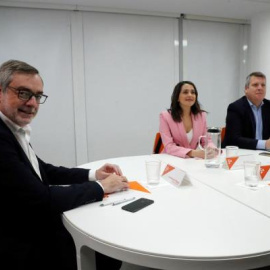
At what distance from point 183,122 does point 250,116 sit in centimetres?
70

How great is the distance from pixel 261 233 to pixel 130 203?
20.4 inches

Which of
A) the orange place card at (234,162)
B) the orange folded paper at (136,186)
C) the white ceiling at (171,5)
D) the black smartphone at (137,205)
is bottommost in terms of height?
the orange folded paper at (136,186)

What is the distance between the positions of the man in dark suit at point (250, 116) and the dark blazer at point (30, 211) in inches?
74.6

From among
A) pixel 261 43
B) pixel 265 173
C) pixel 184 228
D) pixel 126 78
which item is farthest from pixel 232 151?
pixel 261 43

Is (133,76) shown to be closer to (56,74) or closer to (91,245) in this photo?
(56,74)

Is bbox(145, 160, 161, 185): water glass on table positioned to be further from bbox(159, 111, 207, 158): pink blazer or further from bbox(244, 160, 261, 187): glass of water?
bbox(159, 111, 207, 158): pink blazer

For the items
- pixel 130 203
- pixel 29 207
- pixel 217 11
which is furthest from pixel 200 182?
pixel 217 11

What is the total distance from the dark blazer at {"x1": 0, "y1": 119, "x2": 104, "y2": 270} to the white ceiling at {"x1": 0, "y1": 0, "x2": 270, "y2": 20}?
121 inches

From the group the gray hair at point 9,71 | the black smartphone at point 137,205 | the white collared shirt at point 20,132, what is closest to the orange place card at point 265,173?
the black smartphone at point 137,205

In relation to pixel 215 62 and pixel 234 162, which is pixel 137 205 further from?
pixel 215 62

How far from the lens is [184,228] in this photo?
979 millimetres

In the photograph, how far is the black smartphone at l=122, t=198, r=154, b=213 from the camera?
3.77 feet

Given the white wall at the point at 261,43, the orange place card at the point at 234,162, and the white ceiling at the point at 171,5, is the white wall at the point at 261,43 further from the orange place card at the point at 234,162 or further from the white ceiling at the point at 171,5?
the orange place card at the point at 234,162

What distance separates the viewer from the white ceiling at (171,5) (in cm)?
366
